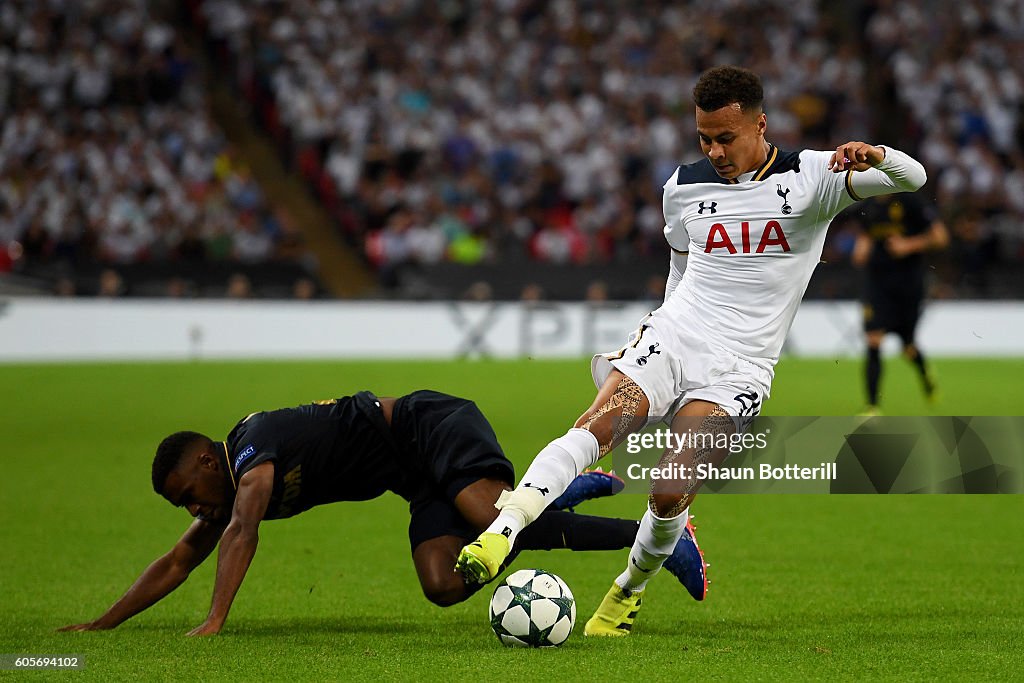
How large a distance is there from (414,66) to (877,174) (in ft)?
64.9

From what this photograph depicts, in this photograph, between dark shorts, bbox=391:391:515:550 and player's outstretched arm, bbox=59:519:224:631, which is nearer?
player's outstretched arm, bbox=59:519:224:631

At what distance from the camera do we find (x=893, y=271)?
12781mm

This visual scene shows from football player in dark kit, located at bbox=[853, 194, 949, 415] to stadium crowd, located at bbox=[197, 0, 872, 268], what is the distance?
27.1 feet

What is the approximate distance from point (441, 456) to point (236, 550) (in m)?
0.94

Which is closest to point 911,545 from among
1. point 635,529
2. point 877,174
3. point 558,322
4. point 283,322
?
point 635,529

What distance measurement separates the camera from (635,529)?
582cm

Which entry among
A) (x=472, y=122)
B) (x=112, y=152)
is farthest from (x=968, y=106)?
(x=112, y=152)

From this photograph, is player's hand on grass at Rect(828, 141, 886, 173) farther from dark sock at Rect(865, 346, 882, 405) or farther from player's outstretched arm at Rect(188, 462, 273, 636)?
dark sock at Rect(865, 346, 882, 405)

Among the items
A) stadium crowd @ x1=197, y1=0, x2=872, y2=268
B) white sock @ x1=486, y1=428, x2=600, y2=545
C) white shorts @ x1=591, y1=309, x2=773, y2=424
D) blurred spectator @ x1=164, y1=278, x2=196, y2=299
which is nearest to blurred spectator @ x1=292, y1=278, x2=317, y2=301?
stadium crowd @ x1=197, y1=0, x2=872, y2=268

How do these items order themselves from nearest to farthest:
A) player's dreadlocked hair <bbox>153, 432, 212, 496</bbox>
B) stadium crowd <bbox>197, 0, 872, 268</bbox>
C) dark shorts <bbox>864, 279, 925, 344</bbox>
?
player's dreadlocked hair <bbox>153, 432, 212, 496</bbox>
dark shorts <bbox>864, 279, 925, 344</bbox>
stadium crowd <bbox>197, 0, 872, 268</bbox>

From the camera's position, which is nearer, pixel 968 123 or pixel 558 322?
pixel 558 322

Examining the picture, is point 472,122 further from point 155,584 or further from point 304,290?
point 155,584

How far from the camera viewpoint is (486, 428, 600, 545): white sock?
188 inches

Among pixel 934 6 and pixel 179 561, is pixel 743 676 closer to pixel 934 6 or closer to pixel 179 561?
pixel 179 561
